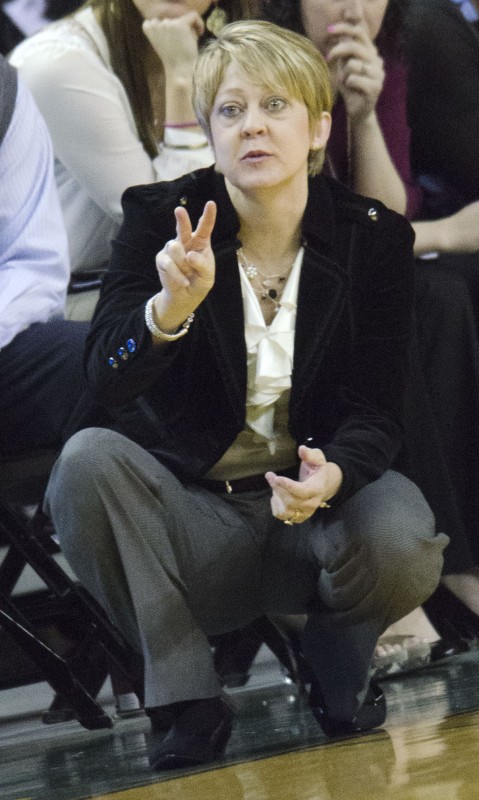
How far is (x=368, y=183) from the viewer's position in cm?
238

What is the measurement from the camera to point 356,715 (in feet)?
5.97

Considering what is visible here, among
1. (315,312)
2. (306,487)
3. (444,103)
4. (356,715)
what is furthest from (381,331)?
(444,103)

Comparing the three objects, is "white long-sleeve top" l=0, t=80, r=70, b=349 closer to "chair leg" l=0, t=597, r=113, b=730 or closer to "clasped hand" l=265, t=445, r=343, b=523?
"chair leg" l=0, t=597, r=113, b=730

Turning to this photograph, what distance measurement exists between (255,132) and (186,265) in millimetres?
282

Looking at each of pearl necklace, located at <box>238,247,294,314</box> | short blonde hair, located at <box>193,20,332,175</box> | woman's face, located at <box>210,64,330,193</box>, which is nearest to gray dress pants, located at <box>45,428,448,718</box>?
pearl necklace, located at <box>238,247,294,314</box>

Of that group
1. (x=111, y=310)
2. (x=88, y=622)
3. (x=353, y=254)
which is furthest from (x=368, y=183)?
(x=88, y=622)

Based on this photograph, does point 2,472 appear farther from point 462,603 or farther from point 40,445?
point 462,603

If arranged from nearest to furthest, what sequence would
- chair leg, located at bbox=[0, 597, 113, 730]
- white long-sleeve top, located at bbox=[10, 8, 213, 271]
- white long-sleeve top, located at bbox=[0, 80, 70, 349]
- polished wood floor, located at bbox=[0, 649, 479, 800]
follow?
1. polished wood floor, located at bbox=[0, 649, 479, 800]
2. chair leg, located at bbox=[0, 597, 113, 730]
3. white long-sleeve top, located at bbox=[0, 80, 70, 349]
4. white long-sleeve top, located at bbox=[10, 8, 213, 271]

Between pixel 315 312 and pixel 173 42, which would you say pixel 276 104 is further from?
pixel 173 42

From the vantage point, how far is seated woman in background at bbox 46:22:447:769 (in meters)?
1.73

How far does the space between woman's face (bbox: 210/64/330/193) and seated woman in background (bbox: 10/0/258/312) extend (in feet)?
1.58

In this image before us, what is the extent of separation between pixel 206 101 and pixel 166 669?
2.57 ft

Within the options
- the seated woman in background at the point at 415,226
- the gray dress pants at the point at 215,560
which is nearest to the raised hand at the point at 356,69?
the seated woman in background at the point at 415,226

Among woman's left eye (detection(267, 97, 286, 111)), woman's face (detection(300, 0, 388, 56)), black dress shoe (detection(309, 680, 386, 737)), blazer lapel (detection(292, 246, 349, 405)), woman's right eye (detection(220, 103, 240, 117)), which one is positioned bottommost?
black dress shoe (detection(309, 680, 386, 737))
